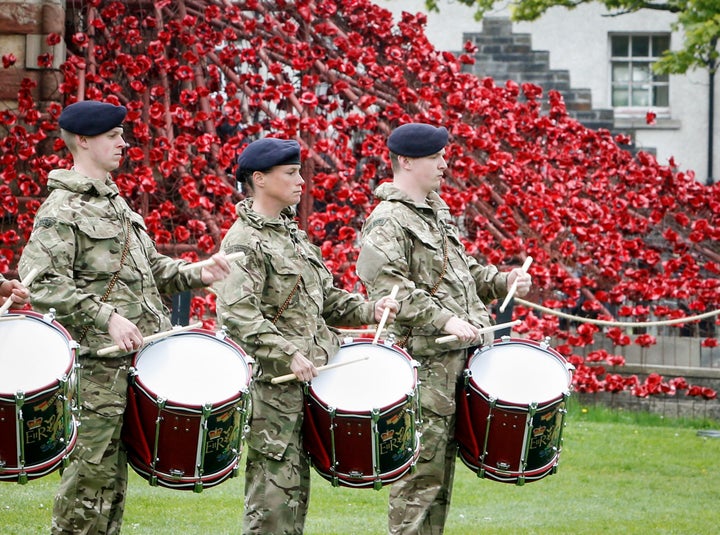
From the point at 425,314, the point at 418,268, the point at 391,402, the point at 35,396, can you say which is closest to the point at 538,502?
the point at 418,268

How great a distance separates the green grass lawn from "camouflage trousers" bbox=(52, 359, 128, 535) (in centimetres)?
159

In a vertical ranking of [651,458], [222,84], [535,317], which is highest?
[222,84]

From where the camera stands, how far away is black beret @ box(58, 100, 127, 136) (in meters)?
5.53

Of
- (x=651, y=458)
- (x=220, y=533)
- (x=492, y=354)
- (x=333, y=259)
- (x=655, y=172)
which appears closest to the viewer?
(x=492, y=354)

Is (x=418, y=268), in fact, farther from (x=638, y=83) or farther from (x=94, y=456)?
(x=638, y=83)

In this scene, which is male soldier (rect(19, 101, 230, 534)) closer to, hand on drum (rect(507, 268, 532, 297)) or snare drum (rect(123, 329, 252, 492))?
snare drum (rect(123, 329, 252, 492))

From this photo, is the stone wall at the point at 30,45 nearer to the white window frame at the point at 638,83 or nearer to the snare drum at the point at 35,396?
the snare drum at the point at 35,396

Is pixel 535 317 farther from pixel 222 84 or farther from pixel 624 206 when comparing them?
pixel 222 84

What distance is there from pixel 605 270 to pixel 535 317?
0.87 metres

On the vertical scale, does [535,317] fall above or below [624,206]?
below

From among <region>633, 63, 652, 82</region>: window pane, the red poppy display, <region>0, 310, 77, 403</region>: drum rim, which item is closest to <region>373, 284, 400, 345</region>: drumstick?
<region>0, 310, 77, 403</region>: drum rim

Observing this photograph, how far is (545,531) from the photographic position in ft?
24.3

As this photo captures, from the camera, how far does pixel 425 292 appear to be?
600cm

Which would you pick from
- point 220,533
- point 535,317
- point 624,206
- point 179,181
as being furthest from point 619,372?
point 220,533
